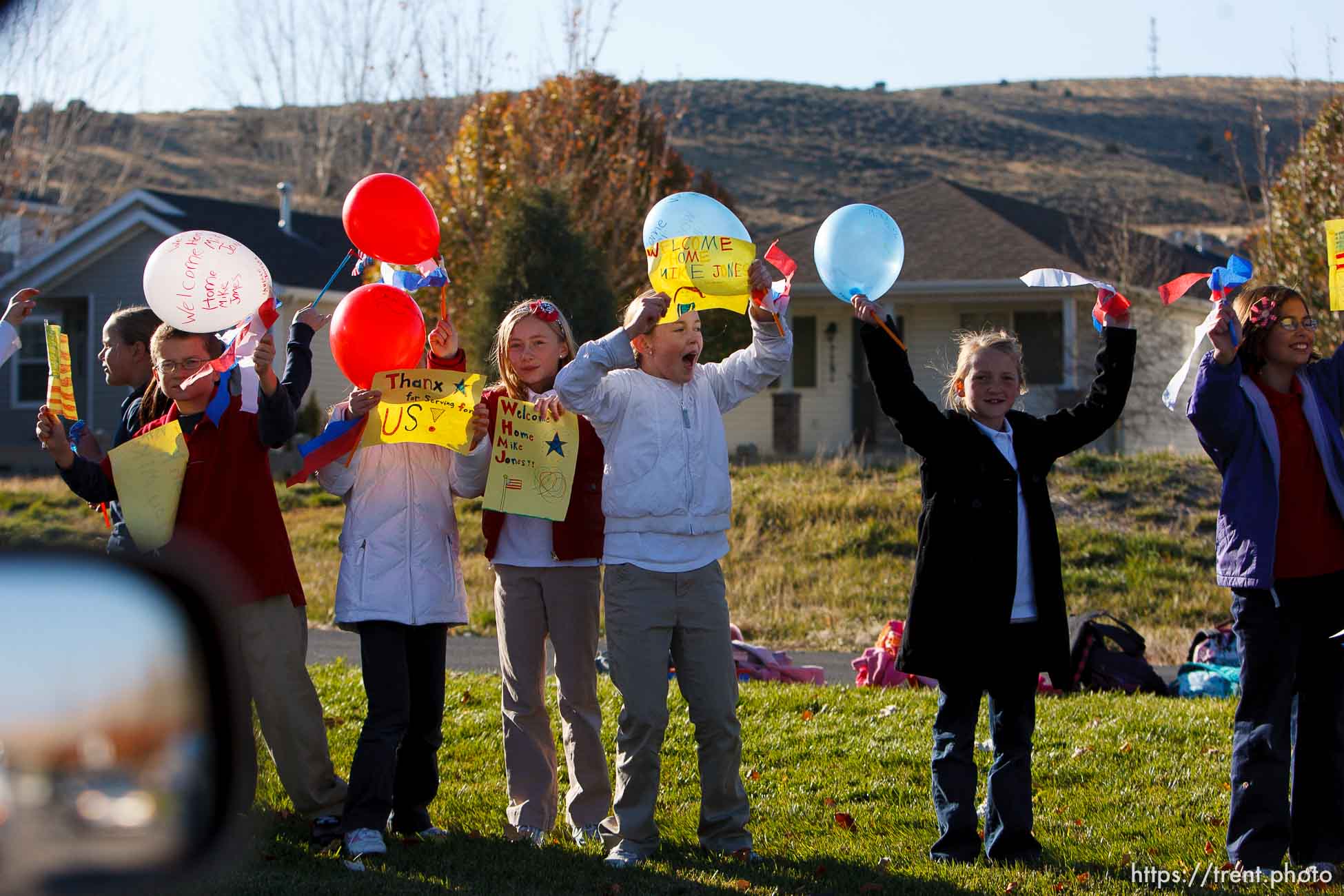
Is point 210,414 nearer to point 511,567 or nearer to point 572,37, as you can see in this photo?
point 511,567

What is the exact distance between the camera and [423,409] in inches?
202

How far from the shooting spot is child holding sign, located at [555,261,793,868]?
191 inches

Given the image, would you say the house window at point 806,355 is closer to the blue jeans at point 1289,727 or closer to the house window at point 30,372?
the house window at point 30,372

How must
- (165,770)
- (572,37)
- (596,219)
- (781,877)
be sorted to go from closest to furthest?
(165,770)
(781,877)
(596,219)
(572,37)

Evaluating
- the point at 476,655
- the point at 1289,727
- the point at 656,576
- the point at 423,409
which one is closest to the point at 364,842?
the point at 656,576

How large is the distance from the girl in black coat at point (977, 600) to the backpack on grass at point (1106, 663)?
369 centimetres

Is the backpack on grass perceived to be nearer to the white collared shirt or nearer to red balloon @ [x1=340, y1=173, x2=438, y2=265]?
the white collared shirt

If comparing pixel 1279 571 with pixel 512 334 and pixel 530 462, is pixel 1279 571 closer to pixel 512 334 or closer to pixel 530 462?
pixel 530 462

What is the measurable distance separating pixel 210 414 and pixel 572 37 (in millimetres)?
16132

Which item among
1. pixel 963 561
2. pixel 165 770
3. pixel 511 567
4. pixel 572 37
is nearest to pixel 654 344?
pixel 511 567

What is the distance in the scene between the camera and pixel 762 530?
14797mm

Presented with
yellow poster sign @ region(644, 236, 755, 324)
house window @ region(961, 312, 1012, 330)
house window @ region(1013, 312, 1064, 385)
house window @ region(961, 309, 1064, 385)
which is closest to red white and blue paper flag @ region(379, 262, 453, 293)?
yellow poster sign @ region(644, 236, 755, 324)

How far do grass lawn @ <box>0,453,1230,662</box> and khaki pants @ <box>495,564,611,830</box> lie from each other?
19.5 ft

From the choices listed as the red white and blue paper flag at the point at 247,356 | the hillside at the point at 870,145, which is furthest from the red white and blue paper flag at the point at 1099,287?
the hillside at the point at 870,145
